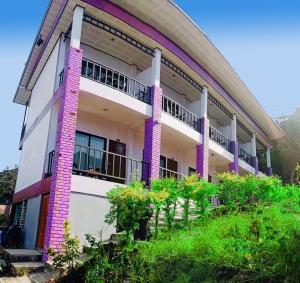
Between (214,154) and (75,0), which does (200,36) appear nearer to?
(75,0)

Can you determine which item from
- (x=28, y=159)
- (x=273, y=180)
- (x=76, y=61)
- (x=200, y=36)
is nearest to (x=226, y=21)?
(x=76, y=61)

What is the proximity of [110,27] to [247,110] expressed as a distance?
13.2 m

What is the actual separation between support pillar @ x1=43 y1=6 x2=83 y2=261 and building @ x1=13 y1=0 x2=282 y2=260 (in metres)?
0.03

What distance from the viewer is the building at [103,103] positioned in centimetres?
1061

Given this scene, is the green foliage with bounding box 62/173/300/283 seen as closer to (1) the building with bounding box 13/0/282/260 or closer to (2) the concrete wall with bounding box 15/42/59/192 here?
(1) the building with bounding box 13/0/282/260

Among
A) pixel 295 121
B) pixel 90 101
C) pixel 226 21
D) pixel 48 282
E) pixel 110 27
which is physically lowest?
pixel 48 282

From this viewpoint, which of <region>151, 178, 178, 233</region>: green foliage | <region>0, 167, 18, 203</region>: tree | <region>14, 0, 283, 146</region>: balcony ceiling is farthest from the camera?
<region>0, 167, 18, 203</region>: tree

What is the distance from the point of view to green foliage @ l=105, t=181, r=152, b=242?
7945 mm

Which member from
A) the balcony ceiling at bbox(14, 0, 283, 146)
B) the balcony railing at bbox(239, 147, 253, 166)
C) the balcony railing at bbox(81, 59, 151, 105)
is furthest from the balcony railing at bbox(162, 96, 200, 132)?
the balcony railing at bbox(239, 147, 253, 166)

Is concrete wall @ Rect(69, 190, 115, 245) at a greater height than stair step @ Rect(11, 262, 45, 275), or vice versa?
concrete wall @ Rect(69, 190, 115, 245)

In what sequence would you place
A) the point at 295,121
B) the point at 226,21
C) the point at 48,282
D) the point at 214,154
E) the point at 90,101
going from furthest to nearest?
1. the point at 295,121
2. the point at 214,154
3. the point at 90,101
4. the point at 48,282
5. the point at 226,21

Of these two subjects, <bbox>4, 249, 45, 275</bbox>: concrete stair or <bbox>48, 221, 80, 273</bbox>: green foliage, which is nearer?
<bbox>48, 221, 80, 273</bbox>: green foliage

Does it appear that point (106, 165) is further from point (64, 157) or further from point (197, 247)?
point (197, 247)

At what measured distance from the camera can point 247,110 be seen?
2289 centimetres
